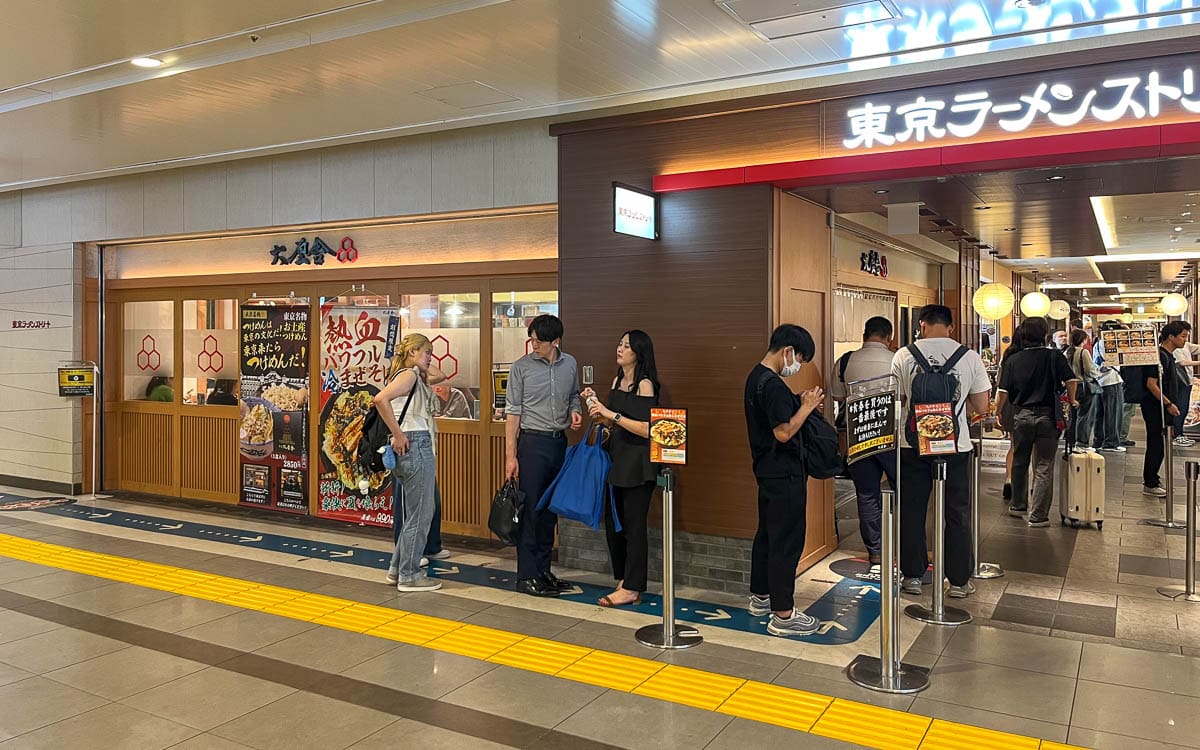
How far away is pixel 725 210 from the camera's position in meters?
5.43

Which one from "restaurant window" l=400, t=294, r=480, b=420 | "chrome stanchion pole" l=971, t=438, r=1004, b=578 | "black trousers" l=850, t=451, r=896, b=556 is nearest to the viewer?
"chrome stanchion pole" l=971, t=438, r=1004, b=578

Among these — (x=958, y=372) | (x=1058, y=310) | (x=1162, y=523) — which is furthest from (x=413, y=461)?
(x=1058, y=310)

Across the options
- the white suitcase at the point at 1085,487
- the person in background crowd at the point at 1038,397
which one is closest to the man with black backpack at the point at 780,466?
the person in background crowd at the point at 1038,397

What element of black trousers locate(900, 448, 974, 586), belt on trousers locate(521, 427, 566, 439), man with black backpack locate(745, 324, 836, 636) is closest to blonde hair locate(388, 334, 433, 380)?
belt on trousers locate(521, 427, 566, 439)

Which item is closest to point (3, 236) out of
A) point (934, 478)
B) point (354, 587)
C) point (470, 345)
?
point (470, 345)

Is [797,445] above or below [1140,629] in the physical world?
above

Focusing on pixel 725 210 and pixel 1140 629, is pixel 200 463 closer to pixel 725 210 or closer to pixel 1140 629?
pixel 725 210

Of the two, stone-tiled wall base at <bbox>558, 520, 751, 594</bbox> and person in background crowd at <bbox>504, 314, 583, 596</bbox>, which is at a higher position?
person in background crowd at <bbox>504, 314, 583, 596</bbox>

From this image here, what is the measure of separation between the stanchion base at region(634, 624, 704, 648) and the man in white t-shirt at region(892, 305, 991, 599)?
5.07ft

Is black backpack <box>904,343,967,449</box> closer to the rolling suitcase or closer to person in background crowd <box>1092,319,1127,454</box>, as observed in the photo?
the rolling suitcase

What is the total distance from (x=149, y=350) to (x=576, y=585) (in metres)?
5.72

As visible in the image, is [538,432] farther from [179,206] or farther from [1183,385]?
[1183,385]

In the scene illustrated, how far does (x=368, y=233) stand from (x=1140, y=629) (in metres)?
6.10

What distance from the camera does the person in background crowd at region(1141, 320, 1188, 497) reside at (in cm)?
818
